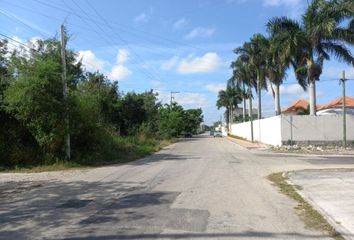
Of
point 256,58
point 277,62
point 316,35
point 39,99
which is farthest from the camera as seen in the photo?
point 256,58

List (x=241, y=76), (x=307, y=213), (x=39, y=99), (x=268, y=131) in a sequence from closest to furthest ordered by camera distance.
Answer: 1. (x=307, y=213)
2. (x=39, y=99)
3. (x=268, y=131)
4. (x=241, y=76)

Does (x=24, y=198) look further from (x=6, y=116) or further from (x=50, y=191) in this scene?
(x=6, y=116)

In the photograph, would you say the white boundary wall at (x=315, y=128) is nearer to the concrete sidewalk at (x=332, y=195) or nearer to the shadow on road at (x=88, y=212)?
the concrete sidewalk at (x=332, y=195)

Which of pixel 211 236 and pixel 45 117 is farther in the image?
pixel 45 117

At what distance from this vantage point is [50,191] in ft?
45.2

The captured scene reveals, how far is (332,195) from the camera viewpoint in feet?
39.2

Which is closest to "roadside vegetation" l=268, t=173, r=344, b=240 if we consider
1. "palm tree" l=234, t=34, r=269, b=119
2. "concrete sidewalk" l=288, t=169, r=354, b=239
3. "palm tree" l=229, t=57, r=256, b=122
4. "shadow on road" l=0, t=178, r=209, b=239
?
"concrete sidewalk" l=288, t=169, r=354, b=239

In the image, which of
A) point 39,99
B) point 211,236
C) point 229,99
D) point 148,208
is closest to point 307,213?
point 211,236

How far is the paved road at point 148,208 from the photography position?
8.05 metres

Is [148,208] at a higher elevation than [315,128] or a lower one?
lower

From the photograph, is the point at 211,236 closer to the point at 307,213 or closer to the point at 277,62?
the point at 307,213

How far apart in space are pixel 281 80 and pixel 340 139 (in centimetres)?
1133

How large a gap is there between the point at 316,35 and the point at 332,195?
2746 centimetres

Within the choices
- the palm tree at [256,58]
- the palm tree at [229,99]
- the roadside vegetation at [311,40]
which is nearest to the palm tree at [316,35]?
the roadside vegetation at [311,40]
